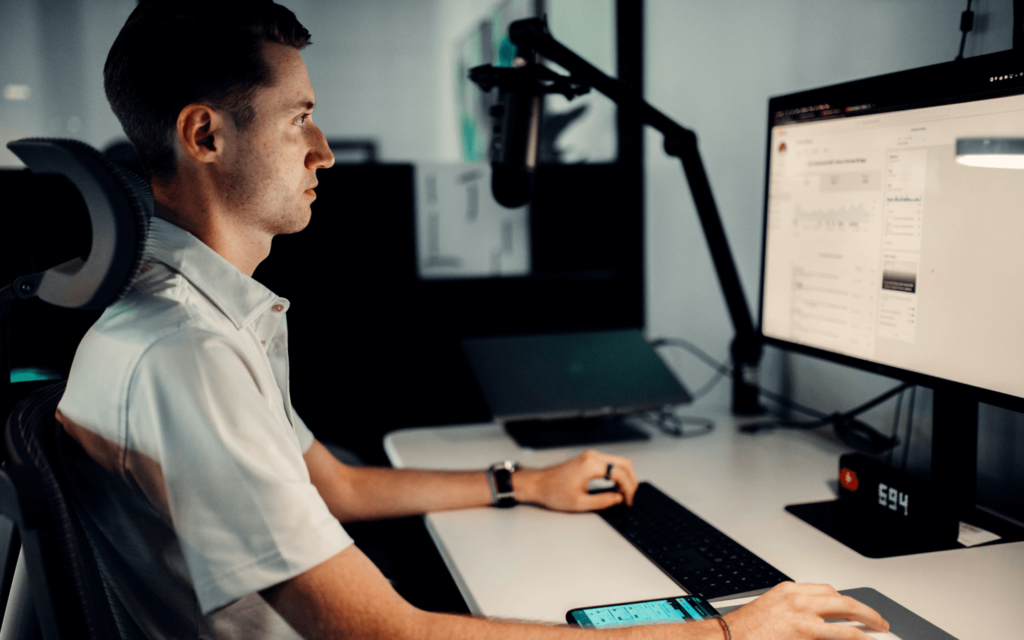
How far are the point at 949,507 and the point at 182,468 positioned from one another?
812mm

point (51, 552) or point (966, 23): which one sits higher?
point (966, 23)

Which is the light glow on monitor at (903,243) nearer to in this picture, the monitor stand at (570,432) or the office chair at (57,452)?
the monitor stand at (570,432)

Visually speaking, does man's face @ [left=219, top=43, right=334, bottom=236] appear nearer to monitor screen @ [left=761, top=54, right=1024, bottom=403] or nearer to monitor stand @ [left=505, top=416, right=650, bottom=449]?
monitor stand @ [left=505, top=416, right=650, bottom=449]

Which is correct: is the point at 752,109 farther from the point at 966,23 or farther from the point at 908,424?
the point at 908,424

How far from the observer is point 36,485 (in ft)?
1.53

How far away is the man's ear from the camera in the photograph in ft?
2.30

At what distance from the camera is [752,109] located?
1454 mm

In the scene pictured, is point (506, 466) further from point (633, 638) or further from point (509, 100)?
point (509, 100)

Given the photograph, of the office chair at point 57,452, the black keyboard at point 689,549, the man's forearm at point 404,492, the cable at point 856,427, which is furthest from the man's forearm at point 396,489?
the cable at point 856,427

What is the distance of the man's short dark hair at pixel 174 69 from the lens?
0.70 meters

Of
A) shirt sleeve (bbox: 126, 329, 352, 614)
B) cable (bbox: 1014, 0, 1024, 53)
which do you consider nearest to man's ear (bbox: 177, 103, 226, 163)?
shirt sleeve (bbox: 126, 329, 352, 614)

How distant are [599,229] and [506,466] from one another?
943 millimetres

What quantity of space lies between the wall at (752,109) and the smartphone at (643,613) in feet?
1.87

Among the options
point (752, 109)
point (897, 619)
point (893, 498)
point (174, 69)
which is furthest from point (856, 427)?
point (174, 69)
